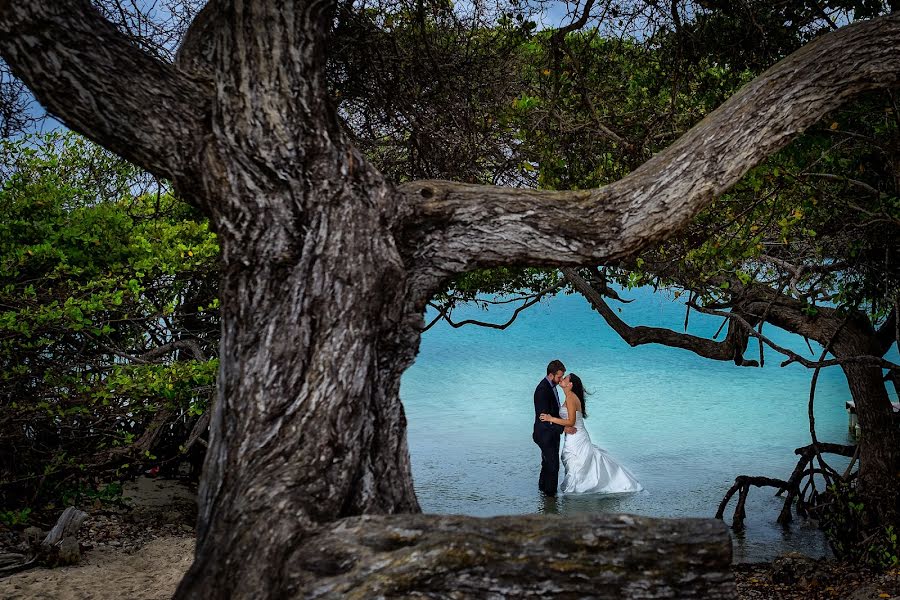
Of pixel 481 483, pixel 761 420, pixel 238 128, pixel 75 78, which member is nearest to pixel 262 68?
pixel 238 128

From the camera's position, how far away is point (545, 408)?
493 inches

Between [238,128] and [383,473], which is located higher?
[238,128]

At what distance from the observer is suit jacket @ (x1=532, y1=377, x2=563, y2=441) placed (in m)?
12.4

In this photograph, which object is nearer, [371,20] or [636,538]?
[636,538]

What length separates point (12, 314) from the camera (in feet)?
20.4

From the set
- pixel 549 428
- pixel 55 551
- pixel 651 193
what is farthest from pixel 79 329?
pixel 549 428

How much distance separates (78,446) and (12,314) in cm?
189

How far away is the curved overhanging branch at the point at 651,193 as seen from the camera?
4.62 m

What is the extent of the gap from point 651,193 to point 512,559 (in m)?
2.08

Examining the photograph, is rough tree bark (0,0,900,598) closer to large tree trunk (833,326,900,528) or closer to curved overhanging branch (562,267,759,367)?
large tree trunk (833,326,900,528)

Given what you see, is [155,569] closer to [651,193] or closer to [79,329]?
[79,329]

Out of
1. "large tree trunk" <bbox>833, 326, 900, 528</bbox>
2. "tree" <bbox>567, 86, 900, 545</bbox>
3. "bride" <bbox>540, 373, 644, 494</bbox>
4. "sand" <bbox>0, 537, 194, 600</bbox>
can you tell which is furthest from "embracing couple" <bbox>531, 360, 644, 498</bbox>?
"sand" <bbox>0, 537, 194, 600</bbox>

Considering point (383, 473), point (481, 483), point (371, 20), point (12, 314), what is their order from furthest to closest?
point (481, 483)
point (371, 20)
point (12, 314)
point (383, 473)

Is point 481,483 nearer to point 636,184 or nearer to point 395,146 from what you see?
point 395,146
